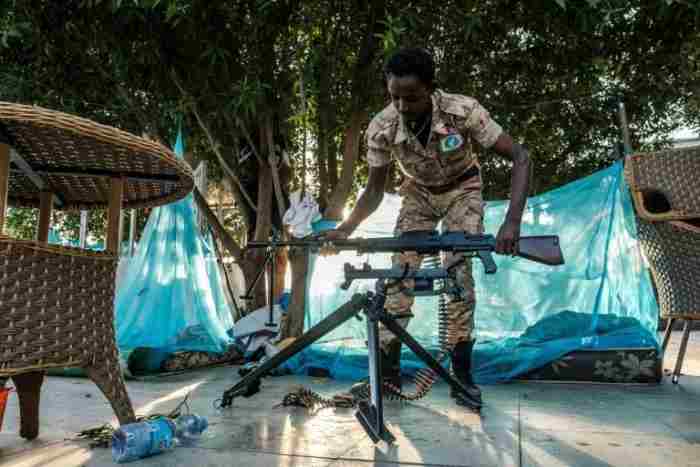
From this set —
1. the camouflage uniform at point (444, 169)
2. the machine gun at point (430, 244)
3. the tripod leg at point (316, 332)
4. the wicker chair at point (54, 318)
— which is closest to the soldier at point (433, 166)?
the camouflage uniform at point (444, 169)

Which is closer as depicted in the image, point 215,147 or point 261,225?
point 215,147

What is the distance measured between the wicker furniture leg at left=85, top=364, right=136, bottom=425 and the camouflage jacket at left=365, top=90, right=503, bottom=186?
1542 mm

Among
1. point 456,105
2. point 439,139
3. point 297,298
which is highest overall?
point 456,105

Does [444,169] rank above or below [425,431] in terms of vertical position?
above

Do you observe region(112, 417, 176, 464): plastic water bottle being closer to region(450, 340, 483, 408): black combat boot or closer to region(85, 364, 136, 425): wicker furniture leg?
region(85, 364, 136, 425): wicker furniture leg

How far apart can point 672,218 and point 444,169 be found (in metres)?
1.22

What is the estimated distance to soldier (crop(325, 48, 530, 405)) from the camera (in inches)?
96.1

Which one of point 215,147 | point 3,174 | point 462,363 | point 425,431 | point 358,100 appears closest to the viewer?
point 3,174

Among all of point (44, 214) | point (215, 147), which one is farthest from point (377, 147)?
point (215, 147)

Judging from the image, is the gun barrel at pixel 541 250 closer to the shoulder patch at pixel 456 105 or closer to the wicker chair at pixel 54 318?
the shoulder patch at pixel 456 105

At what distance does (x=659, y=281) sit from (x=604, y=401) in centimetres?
90

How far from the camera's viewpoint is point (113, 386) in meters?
1.93

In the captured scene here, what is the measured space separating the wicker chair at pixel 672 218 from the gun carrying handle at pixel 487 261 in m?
1.47

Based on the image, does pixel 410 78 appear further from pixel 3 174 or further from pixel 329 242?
pixel 3 174
